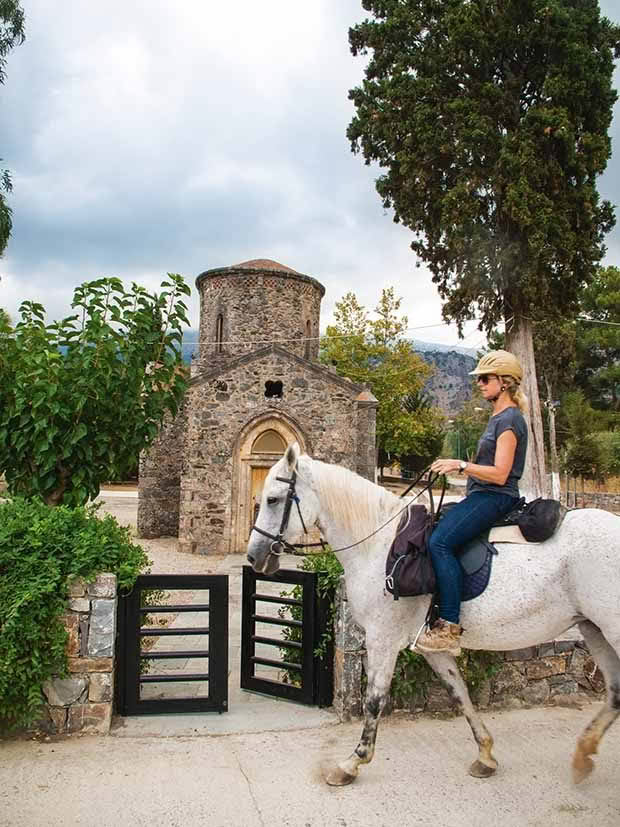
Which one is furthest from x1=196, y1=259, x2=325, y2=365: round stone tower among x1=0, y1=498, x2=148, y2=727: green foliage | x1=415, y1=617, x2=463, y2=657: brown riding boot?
x1=415, y1=617, x2=463, y2=657: brown riding boot

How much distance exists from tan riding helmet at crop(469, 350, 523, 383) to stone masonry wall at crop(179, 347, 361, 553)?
46.4 ft

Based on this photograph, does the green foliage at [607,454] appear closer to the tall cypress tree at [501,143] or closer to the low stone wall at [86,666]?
the tall cypress tree at [501,143]

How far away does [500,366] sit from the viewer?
3.96 meters

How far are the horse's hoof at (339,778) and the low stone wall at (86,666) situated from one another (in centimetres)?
198

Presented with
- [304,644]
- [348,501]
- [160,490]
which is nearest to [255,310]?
[160,490]

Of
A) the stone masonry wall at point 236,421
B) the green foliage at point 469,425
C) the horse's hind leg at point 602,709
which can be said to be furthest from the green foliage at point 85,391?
the green foliage at point 469,425

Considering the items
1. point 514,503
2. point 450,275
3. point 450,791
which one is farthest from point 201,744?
point 450,275

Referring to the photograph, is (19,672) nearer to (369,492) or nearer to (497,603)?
(369,492)

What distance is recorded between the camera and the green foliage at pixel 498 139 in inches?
554

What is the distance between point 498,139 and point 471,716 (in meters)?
14.1

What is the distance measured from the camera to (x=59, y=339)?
673 centimetres

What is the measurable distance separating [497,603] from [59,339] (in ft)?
18.0

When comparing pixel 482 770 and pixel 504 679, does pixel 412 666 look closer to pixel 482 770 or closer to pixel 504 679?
pixel 504 679

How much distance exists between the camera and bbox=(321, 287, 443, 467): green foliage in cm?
3616
